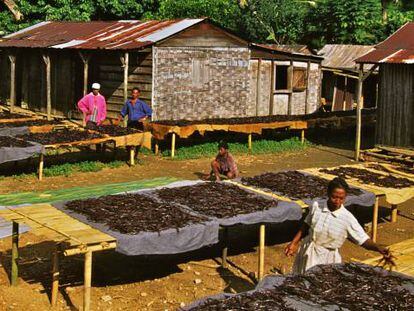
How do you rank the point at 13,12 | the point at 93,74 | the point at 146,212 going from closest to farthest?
1. the point at 146,212
2. the point at 93,74
3. the point at 13,12

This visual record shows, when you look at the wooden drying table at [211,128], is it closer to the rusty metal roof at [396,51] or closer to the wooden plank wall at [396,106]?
the wooden plank wall at [396,106]

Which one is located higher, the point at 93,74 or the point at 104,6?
the point at 104,6

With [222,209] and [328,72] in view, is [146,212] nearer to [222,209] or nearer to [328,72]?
[222,209]

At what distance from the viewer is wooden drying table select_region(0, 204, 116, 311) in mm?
7180

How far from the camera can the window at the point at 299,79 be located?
80.3 ft

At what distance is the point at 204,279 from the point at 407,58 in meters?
10.8

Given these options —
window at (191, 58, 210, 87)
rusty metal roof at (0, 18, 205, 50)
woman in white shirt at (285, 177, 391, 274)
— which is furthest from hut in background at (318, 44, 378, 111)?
woman in white shirt at (285, 177, 391, 274)

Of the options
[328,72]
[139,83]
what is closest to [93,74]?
[139,83]

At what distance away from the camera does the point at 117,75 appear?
69.8 ft

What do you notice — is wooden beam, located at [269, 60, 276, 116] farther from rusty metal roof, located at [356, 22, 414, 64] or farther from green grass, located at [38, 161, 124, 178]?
green grass, located at [38, 161, 124, 178]

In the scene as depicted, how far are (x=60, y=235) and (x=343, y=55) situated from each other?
24020mm

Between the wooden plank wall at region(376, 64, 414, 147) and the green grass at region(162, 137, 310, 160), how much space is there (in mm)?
3227

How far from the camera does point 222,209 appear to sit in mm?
8961

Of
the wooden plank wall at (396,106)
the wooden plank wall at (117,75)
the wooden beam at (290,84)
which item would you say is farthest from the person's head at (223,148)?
the wooden beam at (290,84)
